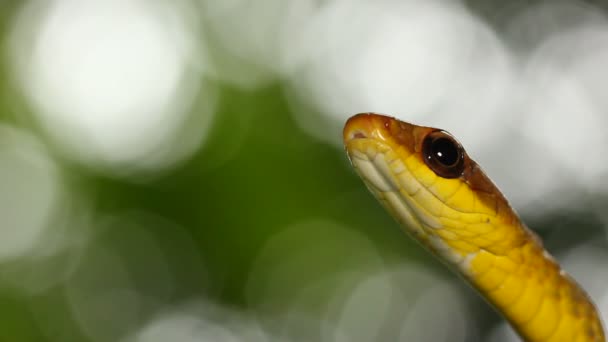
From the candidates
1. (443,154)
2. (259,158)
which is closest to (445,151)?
(443,154)

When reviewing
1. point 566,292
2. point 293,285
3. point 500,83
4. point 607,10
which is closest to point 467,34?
point 500,83

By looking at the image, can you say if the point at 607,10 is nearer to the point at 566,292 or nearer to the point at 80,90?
the point at 80,90

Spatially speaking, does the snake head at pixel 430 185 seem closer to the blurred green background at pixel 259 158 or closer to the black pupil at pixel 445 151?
the black pupil at pixel 445 151

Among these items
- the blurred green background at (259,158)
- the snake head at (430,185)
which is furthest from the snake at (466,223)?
the blurred green background at (259,158)

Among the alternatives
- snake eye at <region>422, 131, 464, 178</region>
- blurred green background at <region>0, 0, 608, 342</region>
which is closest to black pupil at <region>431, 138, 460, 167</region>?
snake eye at <region>422, 131, 464, 178</region>

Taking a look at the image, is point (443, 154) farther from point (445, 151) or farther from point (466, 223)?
point (466, 223)

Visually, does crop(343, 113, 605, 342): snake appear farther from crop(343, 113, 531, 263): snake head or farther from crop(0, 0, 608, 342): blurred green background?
crop(0, 0, 608, 342): blurred green background
